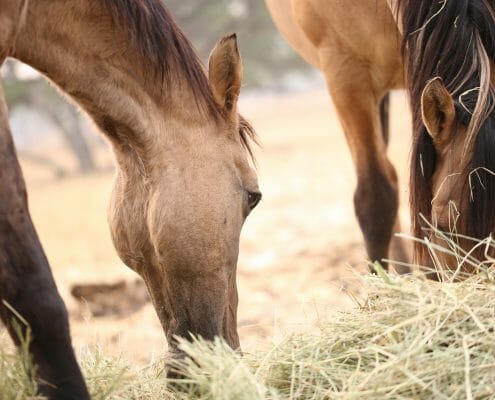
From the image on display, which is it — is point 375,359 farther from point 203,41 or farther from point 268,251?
point 203,41

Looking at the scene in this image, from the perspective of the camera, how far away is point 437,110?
282 centimetres

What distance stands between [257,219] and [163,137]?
717 cm

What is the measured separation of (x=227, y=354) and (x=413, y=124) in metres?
1.24

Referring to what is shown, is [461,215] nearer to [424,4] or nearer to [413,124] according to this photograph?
[413,124]

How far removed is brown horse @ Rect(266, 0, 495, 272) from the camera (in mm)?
2730

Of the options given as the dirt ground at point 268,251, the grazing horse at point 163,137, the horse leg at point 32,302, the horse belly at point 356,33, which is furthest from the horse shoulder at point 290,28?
the horse leg at point 32,302

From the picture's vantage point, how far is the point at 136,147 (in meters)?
2.70

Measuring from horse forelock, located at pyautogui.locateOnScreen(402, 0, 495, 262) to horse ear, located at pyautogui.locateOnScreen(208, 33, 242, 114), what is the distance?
27.9 inches

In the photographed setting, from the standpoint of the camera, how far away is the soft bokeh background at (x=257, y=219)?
16.8ft

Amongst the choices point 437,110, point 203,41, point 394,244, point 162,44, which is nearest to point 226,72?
point 162,44

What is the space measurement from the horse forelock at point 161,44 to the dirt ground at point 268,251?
1.00ft

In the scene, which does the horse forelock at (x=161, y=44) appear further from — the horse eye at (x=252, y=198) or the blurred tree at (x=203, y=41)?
the blurred tree at (x=203, y=41)

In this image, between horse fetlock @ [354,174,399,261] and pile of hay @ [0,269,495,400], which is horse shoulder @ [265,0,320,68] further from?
pile of hay @ [0,269,495,400]

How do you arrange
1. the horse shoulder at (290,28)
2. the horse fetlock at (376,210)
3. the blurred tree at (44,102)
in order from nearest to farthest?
the horse fetlock at (376,210) < the horse shoulder at (290,28) < the blurred tree at (44,102)
